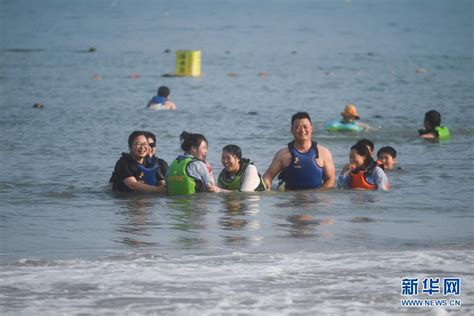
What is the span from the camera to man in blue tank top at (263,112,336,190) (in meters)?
12.8

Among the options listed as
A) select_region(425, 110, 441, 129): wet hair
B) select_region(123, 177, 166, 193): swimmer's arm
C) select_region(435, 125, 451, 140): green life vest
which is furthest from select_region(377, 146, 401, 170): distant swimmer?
select_region(435, 125, 451, 140): green life vest

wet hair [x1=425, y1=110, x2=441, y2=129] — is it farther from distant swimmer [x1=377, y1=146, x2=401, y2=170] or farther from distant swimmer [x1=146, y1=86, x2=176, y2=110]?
distant swimmer [x1=146, y1=86, x2=176, y2=110]

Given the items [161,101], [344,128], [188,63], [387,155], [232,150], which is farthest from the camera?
[188,63]

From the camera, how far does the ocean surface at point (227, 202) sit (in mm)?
8484

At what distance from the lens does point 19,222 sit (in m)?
11.6

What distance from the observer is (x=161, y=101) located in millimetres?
24641

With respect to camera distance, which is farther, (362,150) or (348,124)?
(348,124)

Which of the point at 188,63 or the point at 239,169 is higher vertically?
the point at 188,63

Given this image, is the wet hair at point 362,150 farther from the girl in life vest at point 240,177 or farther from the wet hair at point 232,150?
the wet hair at point 232,150

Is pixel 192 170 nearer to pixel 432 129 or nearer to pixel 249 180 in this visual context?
pixel 249 180

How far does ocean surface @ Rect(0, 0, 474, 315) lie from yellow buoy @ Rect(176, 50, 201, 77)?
101 cm

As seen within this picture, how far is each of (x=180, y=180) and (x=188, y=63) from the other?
23.7m

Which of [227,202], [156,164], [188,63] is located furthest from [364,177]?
[188,63]

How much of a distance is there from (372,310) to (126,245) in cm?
282
